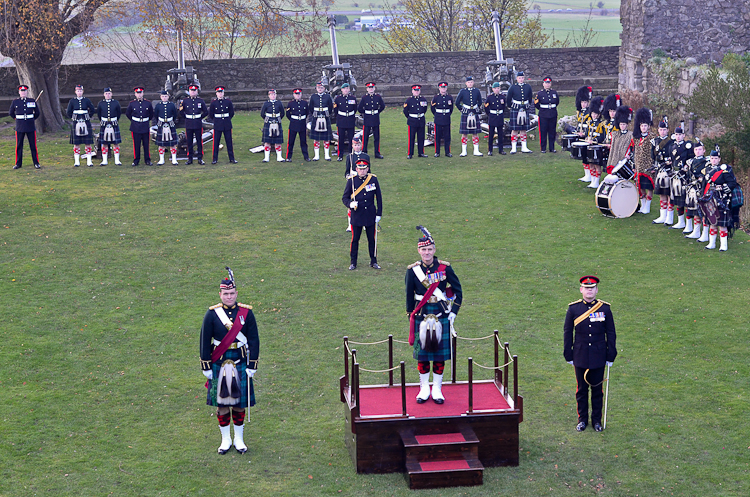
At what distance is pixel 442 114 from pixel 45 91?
11.9 meters

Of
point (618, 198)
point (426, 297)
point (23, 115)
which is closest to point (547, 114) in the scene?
point (618, 198)

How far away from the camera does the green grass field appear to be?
8.15 metres

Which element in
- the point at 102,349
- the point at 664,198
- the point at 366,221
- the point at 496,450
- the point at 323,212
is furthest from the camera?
the point at 323,212

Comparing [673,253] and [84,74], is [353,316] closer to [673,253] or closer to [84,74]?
[673,253]

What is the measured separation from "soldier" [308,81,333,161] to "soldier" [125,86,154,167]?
3904 millimetres

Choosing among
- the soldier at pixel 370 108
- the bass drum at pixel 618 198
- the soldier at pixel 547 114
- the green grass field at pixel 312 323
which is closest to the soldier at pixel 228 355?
the green grass field at pixel 312 323

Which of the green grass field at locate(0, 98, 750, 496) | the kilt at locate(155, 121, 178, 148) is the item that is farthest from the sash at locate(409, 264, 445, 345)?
Result: the kilt at locate(155, 121, 178, 148)

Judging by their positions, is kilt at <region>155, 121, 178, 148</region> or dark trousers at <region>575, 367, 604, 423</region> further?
kilt at <region>155, 121, 178, 148</region>

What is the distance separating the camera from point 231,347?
8.33 meters

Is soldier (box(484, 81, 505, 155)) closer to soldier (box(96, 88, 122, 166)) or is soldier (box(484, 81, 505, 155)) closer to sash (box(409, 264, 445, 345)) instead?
soldier (box(96, 88, 122, 166))

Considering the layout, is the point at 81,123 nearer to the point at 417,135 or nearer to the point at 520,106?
the point at 417,135

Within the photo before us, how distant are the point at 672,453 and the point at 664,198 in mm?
8415

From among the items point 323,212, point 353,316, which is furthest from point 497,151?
point 353,316

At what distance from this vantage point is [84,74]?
1129 inches
